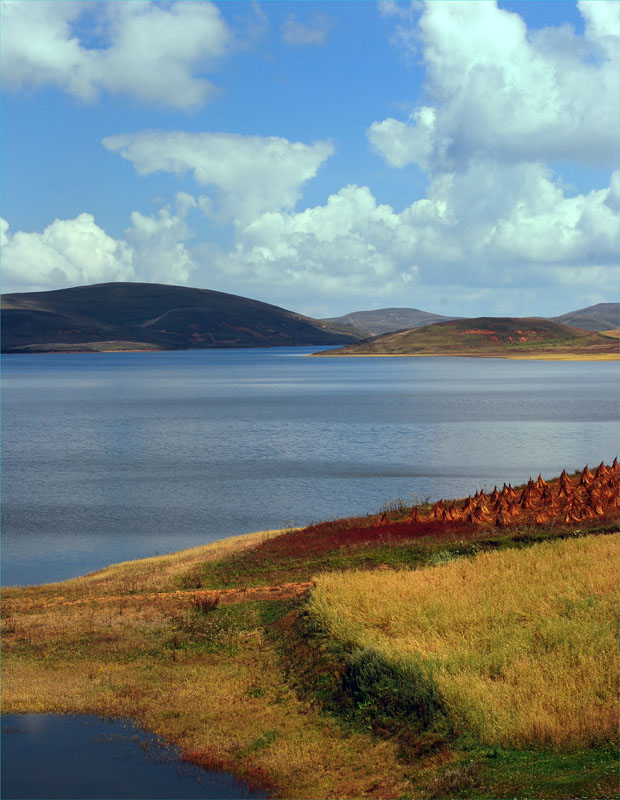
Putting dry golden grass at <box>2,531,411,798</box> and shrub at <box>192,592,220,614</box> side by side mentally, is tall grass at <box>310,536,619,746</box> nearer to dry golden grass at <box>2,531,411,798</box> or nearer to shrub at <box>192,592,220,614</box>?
dry golden grass at <box>2,531,411,798</box>

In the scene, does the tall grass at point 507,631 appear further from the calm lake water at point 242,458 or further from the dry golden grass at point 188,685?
the calm lake water at point 242,458

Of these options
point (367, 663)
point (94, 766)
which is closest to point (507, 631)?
point (367, 663)

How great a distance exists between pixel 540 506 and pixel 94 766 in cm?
2317

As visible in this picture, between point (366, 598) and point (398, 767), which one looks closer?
point (398, 767)

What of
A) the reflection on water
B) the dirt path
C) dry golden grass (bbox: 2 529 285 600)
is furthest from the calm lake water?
the reflection on water

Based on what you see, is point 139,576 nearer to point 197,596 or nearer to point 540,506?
point 197,596

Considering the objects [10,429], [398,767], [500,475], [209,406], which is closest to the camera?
[398,767]

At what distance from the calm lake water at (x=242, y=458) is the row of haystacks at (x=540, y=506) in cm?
778

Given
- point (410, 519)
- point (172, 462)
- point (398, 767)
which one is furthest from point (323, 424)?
point (398, 767)

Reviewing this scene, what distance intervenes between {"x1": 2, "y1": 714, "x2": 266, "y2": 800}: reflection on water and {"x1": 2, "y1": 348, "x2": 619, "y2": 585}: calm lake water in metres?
18.9

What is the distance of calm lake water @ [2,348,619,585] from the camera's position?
45312 millimetres

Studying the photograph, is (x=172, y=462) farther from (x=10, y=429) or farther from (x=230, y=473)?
(x=10, y=429)

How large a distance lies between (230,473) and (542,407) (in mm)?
60042

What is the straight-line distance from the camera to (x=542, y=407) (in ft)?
361
